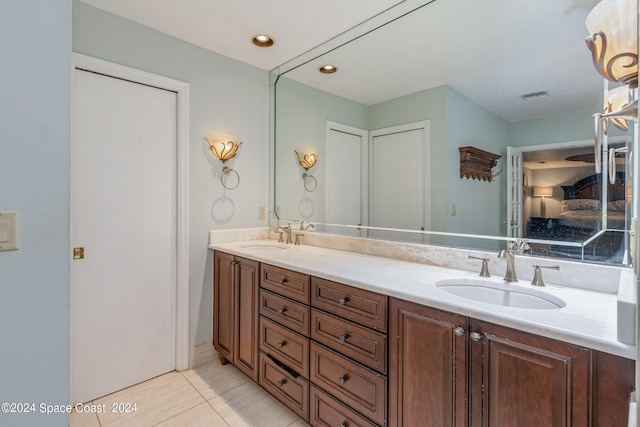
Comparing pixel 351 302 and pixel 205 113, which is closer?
pixel 351 302

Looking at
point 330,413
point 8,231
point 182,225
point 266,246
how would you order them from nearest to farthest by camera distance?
point 8,231, point 330,413, point 182,225, point 266,246

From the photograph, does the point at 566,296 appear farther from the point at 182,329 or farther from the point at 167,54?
the point at 167,54

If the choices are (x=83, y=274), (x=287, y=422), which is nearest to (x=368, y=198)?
(x=287, y=422)

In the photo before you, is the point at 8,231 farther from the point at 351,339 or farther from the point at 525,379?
the point at 525,379

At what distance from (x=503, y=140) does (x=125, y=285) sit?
2456mm

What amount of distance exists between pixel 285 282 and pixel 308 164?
1.18 meters

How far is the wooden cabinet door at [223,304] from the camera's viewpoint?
85.2 inches

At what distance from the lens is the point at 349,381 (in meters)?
1.39

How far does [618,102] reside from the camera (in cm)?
117

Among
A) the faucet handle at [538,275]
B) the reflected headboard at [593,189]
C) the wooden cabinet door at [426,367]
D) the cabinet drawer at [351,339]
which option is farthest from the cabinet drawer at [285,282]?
the reflected headboard at [593,189]

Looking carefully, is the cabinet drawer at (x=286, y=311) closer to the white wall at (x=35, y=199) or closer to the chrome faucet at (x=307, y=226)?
the chrome faucet at (x=307, y=226)

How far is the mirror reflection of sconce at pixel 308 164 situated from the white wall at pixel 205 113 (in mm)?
361

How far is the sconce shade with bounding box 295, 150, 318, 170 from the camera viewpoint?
254 centimetres

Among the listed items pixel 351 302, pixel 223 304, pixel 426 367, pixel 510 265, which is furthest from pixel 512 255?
pixel 223 304
